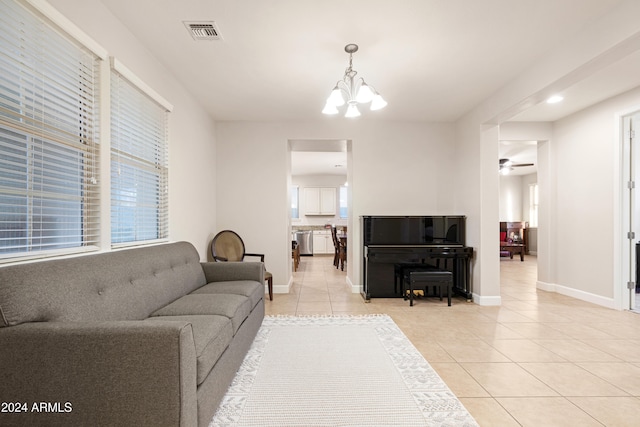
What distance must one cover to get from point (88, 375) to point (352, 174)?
423 centimetres

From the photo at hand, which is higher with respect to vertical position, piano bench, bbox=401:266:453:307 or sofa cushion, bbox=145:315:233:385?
sofa cushion, bbox=145:315:233:385

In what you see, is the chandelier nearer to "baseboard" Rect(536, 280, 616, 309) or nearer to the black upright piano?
the black upright piano

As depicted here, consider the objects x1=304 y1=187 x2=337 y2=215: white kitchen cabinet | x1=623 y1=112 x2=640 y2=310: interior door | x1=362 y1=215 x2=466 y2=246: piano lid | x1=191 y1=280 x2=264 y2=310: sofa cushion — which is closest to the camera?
x1=191 y1=280 x2=264 y2=310: sofa cushion

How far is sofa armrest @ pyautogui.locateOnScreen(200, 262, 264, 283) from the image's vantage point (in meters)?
3.29

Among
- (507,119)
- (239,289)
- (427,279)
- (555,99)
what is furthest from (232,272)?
(555,99)

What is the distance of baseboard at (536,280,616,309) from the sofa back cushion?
197 inches

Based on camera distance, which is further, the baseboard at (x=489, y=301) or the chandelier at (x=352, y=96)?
the baseboard at (x=489, y=301)

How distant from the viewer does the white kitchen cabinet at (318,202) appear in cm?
1041

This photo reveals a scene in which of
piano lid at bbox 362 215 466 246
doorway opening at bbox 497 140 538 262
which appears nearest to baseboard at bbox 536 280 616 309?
piano lid at bbox 362 215 466 246

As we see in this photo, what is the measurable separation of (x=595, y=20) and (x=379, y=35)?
1.61 meters

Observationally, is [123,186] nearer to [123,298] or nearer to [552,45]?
[123,298]

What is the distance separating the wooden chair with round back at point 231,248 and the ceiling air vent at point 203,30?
2521mm

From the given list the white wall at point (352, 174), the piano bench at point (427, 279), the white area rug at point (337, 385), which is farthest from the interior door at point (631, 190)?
the white area rug at point (337, 385)

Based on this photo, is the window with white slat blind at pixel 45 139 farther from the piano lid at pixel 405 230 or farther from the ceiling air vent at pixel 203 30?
the piano lid at pixel 405 230
